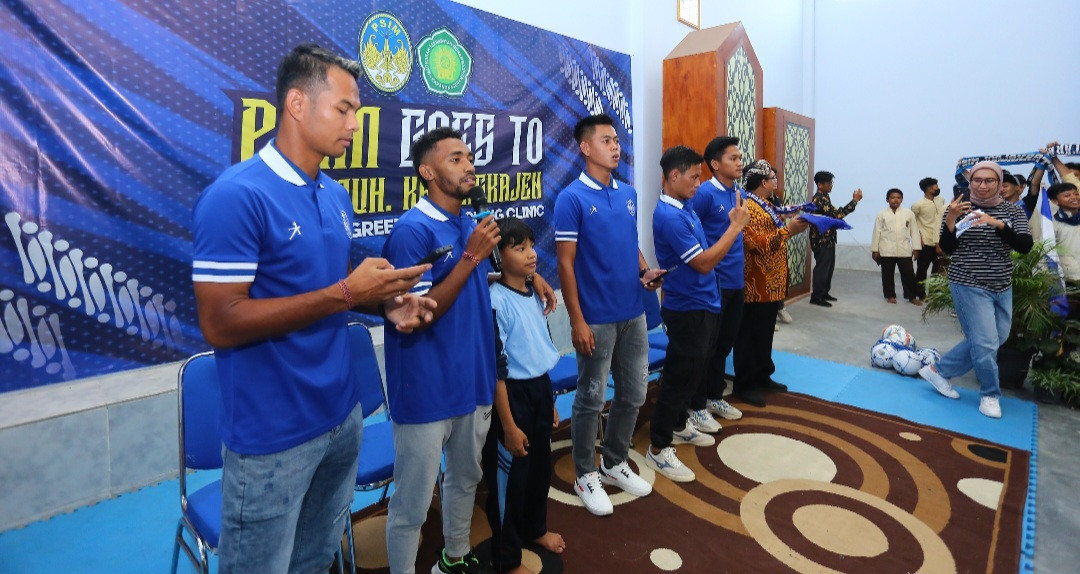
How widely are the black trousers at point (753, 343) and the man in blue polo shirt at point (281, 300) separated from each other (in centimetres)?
294

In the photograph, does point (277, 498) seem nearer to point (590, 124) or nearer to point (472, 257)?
point (472, 257)

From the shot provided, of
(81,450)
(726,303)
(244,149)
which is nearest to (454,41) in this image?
(244,149)

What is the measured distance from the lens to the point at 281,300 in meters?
1.11

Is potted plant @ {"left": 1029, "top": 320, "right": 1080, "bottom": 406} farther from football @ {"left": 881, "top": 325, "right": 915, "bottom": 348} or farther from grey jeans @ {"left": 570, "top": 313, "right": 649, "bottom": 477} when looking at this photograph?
grey jeans @ {"left": 570, "top": 313, "right": 649, "bottom": 477}

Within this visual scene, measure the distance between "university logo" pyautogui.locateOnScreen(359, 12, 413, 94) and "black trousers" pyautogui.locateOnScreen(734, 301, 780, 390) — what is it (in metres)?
2.49

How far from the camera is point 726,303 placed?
3287 mm

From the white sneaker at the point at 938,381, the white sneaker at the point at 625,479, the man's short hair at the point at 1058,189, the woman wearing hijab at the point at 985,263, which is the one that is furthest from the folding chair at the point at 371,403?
the man's short hair at the point at 1058,189

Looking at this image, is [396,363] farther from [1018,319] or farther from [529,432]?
[1018,319]

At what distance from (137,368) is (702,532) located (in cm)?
247

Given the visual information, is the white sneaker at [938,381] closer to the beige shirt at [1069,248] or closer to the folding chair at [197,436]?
the beige shirt at [1069,248]

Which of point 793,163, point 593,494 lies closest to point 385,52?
point 593,494

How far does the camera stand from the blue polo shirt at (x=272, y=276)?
1080 millimetres

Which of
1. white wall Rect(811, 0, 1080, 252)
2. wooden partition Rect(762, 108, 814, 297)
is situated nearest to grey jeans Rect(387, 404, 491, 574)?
wooden partition Rect(762, 108, 814, 297)

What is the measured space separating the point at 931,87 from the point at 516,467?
939 cm
